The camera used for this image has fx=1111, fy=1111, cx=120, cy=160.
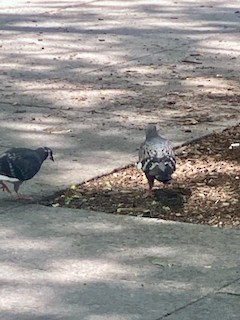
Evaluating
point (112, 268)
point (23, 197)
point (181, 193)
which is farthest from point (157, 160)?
point (112, 268)

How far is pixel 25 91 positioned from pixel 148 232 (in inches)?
150

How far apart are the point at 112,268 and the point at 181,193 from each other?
1.45m

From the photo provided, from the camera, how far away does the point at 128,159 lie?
25.5 ft

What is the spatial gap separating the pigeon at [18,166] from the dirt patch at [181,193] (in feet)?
0.79

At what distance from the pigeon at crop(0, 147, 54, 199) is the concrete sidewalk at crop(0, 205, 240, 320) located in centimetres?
19

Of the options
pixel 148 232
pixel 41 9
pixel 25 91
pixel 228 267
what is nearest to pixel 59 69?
pixel 25 91

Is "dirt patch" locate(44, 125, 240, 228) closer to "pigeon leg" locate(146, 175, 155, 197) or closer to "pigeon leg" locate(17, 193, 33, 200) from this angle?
"pigeon leg" locate(146, 175, 155, 197)

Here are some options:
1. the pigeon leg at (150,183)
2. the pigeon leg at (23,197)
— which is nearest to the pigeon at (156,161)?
the pigeon leg at (150,183)

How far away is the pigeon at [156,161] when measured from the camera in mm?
6766

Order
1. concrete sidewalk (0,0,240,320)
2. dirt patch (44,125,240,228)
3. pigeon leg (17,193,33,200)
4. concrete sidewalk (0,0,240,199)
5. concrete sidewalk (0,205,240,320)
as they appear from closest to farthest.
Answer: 1. concrete sidewalk (0,205,240,320)
2. concrete sidewalk (0,0,240,320)
3. dirt patch (44,125,240,228)
4. pigeon leg (17,193,33,200)
5. concrete sidewalk (0,0,240,199)

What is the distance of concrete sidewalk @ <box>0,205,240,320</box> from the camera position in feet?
17.1

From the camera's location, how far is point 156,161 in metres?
6.81

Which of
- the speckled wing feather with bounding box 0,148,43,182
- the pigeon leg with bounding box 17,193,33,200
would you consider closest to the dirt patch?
the pigeon leg with bounding box 17,193,33,200

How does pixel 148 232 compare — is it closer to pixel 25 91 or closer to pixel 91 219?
pixel 91 219
